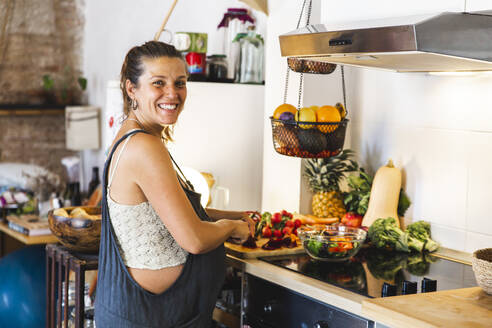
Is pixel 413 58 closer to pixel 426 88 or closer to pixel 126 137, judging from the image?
pixel 426 88

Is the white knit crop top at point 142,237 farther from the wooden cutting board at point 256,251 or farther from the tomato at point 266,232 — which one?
the tomato at point 266,232

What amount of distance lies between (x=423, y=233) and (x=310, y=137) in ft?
1.86

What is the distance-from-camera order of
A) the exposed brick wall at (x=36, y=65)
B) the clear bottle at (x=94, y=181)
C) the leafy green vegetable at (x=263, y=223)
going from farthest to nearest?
the exposed brick wall at (x=36, y=65) < the clear bottle at (x=94, y=181) < the leafy green vegetable at (x=263, y=223)

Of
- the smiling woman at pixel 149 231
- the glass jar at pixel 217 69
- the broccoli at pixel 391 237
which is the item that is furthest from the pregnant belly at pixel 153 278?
the glass jar at pixel 217 69

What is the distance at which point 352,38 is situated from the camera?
182cm

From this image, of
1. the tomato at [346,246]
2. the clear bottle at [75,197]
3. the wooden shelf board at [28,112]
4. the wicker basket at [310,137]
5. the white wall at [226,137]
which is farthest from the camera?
the wooden shelf board at [28,112]

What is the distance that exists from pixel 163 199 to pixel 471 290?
2.93ft

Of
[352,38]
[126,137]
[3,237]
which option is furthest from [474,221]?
[3,237]

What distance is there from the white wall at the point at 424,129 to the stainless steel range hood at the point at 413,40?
5.9 inches

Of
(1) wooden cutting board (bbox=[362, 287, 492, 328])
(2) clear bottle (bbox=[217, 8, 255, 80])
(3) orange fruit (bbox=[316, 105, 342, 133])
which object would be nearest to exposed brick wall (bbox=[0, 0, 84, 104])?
(2) clear bottle (bbox=[217, 8, 255, 80])

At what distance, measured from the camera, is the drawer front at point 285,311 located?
6.03 feet

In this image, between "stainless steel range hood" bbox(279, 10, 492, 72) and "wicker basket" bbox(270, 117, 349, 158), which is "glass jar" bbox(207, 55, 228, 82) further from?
"stainless steel range hood" bbox(279, 10, 492, 72)

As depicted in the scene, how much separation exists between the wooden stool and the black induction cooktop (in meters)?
0.63

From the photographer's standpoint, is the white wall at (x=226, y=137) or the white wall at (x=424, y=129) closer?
the white wall at (x=424, y=129)
